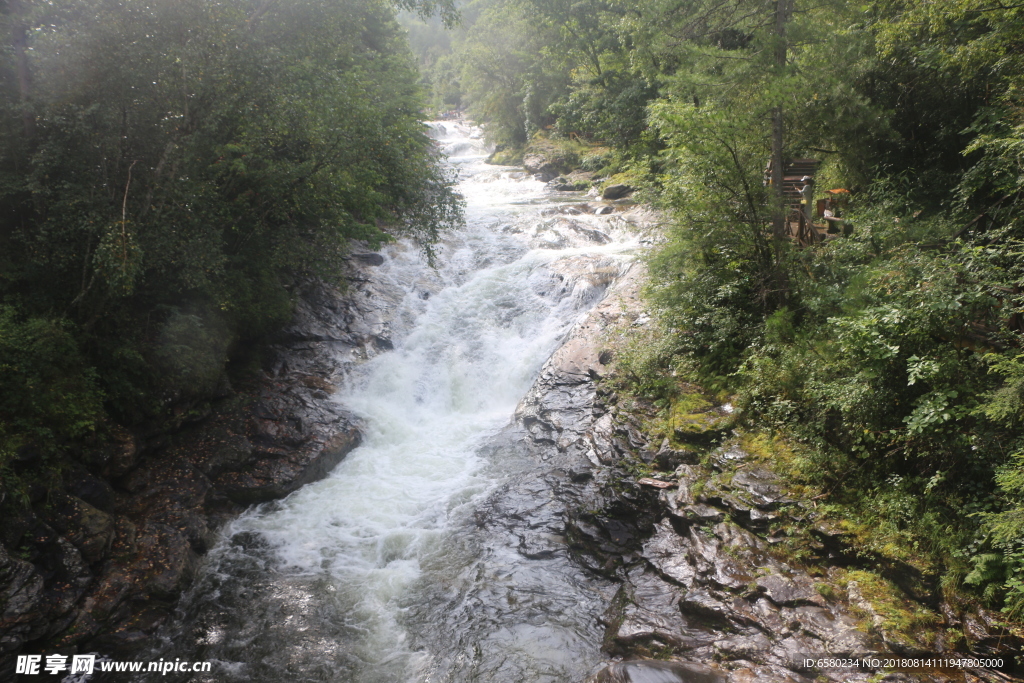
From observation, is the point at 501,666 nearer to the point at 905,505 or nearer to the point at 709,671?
the point at 709,671

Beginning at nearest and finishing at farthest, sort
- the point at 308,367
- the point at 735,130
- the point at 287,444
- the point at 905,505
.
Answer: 1. the point at 905,505
2. the point at 735,130
3. the point at 287,444
4. the point at 308,367

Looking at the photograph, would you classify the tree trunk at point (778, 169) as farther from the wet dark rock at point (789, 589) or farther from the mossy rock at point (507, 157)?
the mossy rock at point (507, 157)

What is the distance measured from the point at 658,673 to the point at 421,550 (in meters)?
3.98

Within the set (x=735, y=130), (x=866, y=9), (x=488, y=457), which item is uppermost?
(x=866, y=9)

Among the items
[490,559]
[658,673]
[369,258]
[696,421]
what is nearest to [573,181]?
[369,258]

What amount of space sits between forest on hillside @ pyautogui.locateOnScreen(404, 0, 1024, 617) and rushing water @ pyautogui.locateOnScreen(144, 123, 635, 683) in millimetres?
3556

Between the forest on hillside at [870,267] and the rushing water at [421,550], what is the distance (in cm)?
356

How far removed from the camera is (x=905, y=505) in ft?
20.5

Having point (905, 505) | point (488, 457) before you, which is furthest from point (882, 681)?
point (488, 457)

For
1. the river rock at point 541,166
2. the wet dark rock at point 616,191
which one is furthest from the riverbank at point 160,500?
the river rock at point 541,166

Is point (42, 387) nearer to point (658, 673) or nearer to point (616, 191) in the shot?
point (658, 673)

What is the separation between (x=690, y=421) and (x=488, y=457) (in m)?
3.88

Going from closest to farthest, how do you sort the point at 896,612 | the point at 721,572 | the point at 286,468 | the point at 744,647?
1. the point at 896,612
2. the point at 744,647
3. the point at 721,572
4. the point at 286,468

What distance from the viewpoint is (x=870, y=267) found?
25.1 ft
